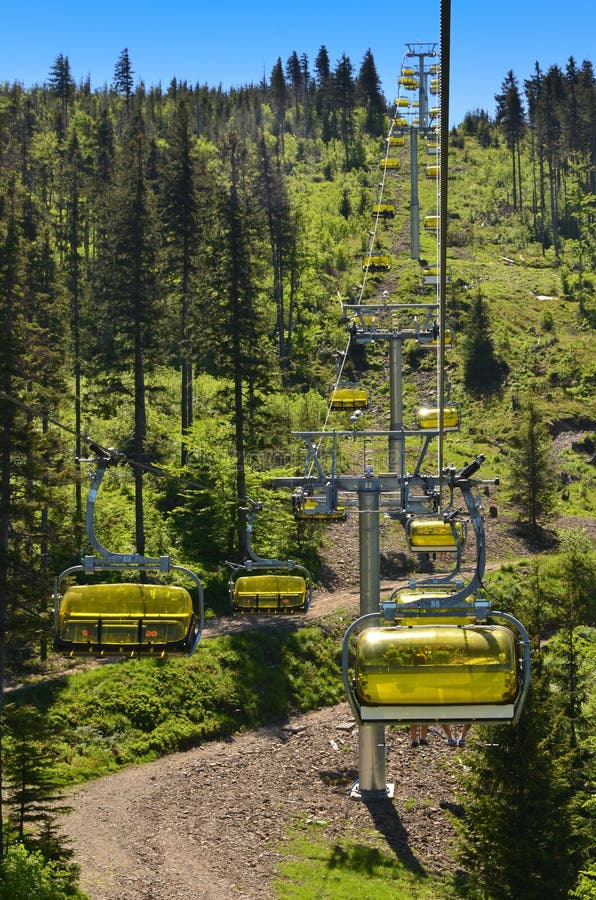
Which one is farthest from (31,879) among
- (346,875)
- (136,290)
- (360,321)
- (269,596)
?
(136,290)

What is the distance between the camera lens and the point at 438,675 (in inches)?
356

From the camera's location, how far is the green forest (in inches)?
753

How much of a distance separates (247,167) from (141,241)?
32.5 m

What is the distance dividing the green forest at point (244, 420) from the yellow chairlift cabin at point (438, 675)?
4.29 meters

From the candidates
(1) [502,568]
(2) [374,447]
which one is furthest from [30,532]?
(2) [374,447]

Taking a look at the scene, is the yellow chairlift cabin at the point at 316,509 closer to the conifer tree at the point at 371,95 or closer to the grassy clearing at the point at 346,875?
the grassy clearing at the point at 346,875

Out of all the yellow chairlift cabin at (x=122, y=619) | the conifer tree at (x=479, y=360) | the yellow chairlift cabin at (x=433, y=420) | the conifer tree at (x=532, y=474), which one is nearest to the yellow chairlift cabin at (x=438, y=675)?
the yellow chairlift cabin at (x=122, y=619)

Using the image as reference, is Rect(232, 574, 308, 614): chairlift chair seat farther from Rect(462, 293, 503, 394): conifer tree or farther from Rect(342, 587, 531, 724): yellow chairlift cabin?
Rect(462, 293, 503, 394): conifer tree

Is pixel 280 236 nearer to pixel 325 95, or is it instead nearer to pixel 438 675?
pixel 438 675

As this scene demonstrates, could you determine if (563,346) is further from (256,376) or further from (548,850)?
(548,850)

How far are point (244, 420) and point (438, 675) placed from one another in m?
25.7

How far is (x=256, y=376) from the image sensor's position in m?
34.4

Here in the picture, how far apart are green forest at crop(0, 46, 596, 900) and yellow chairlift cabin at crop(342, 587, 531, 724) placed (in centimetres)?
429

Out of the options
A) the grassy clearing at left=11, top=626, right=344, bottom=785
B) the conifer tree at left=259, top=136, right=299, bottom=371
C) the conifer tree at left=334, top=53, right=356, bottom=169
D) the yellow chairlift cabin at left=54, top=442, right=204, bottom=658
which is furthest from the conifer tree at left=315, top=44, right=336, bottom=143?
the yellow chairlift cabin at left=54, top=442, right=204, bottom=658
